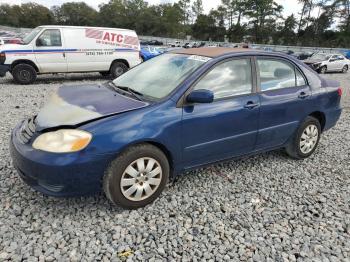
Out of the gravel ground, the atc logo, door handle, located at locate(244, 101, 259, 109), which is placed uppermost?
the atc logo

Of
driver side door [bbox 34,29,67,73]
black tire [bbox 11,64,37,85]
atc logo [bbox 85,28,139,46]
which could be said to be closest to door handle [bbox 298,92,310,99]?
driver side door [bbox 34,29,67,73]

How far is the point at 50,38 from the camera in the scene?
402 inches

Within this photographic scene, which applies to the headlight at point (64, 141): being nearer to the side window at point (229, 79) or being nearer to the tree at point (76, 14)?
the side window at point (229, 79)

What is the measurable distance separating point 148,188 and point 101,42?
930 cm

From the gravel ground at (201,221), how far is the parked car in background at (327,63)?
1758 centimetres

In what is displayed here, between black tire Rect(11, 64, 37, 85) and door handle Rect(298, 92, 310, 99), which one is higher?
door handle Rect(298, 92, 310, 99)

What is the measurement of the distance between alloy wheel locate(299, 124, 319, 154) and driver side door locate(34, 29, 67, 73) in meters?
8.67

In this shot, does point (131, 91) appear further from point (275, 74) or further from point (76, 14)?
point (76, 14)

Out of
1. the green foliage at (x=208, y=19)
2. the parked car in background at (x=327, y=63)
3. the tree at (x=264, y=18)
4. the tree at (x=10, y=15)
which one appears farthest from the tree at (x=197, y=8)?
the parked car in background at (x=327, y=63)

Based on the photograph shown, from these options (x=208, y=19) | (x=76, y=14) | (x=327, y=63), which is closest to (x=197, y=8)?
(x=208, y=19)

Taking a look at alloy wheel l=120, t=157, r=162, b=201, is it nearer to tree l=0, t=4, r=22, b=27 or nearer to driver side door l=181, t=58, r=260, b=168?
driver side door l=181, t=58, r=260, b=168

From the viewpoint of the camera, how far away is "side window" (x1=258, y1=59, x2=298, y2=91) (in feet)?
12.6

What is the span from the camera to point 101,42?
37.0 feet

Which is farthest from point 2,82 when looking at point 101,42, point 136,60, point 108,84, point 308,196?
point 308,196
